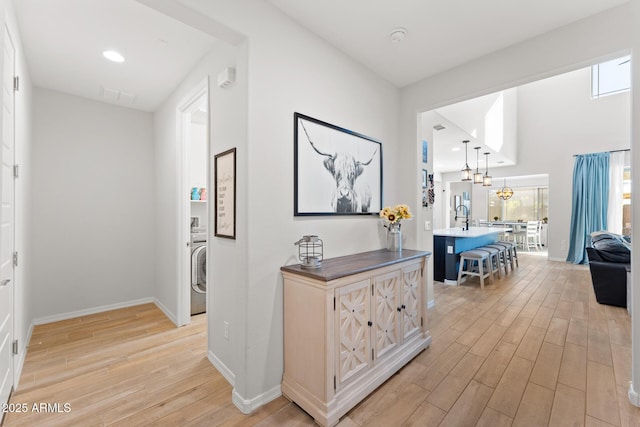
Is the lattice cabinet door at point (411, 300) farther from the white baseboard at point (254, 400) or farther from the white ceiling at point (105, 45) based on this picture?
the white ceiling at point (105, 45)

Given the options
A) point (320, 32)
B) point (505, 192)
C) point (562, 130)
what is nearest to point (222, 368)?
point (320, 32)

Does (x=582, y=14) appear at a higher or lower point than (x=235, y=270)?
higher

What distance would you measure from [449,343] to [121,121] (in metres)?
4.78

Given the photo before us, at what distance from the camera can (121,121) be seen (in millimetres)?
3725

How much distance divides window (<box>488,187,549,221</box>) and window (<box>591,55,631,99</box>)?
3.48 meters

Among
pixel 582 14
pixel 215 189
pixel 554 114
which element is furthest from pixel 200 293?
pixel 554 114

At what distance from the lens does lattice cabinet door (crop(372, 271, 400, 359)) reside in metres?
2.06

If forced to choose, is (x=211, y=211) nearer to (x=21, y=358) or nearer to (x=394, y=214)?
(x=394, y=214)

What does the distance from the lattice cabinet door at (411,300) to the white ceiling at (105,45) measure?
104 inches

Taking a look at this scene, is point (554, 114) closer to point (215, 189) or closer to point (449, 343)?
point (449, 343)

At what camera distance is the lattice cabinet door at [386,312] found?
6.76 ft

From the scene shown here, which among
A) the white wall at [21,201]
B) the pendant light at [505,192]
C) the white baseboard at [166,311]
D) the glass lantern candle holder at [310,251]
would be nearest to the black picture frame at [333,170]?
the glass lantern candle holder at [310,251]

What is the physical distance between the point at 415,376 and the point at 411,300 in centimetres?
59

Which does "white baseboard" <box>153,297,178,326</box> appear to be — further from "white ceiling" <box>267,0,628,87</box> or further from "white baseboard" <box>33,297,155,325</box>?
"white ceiling" <box>267,0,628,87</box>
